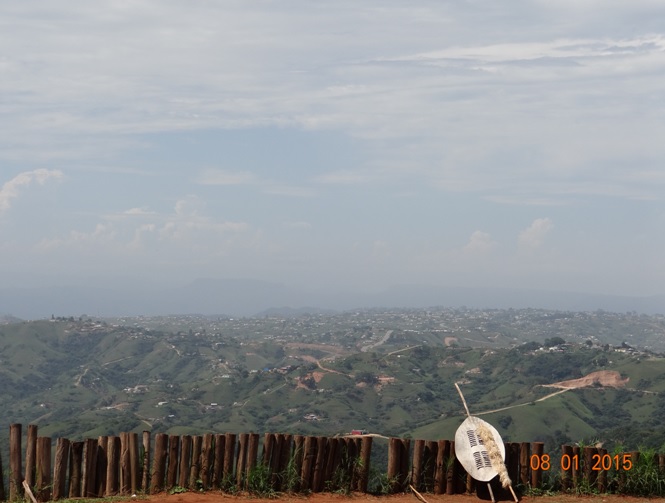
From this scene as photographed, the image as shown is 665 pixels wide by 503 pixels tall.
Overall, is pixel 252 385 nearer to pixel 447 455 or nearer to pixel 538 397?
pixel 538 397

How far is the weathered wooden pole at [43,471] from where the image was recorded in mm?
16781

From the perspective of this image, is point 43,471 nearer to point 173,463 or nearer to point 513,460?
point 173,463

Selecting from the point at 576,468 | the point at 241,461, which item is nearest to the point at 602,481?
the point at 576,468

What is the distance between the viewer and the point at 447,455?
17641 mm

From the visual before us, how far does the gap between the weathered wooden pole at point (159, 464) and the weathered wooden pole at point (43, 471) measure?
2290 mm

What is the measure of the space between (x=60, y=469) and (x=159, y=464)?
2.13 meters

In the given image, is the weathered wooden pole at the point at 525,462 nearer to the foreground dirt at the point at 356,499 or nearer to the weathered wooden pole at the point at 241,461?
the foreground dirt at the point at 356,499

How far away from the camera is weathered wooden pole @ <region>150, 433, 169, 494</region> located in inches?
667

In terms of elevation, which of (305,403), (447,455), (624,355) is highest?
(447,455)

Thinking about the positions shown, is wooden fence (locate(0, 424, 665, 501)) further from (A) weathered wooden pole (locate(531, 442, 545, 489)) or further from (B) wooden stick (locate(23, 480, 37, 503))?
(B) wooden stick (locate(23, 480, 37, 503))

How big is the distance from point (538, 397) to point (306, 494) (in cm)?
13371

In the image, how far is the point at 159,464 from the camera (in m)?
17.0

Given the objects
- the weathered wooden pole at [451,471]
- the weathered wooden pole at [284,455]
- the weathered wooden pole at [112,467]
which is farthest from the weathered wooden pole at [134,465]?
the weathered wooden pole at [451,471]

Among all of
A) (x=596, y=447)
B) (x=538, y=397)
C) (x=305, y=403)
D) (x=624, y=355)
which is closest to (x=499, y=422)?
(x=538, y=397)
